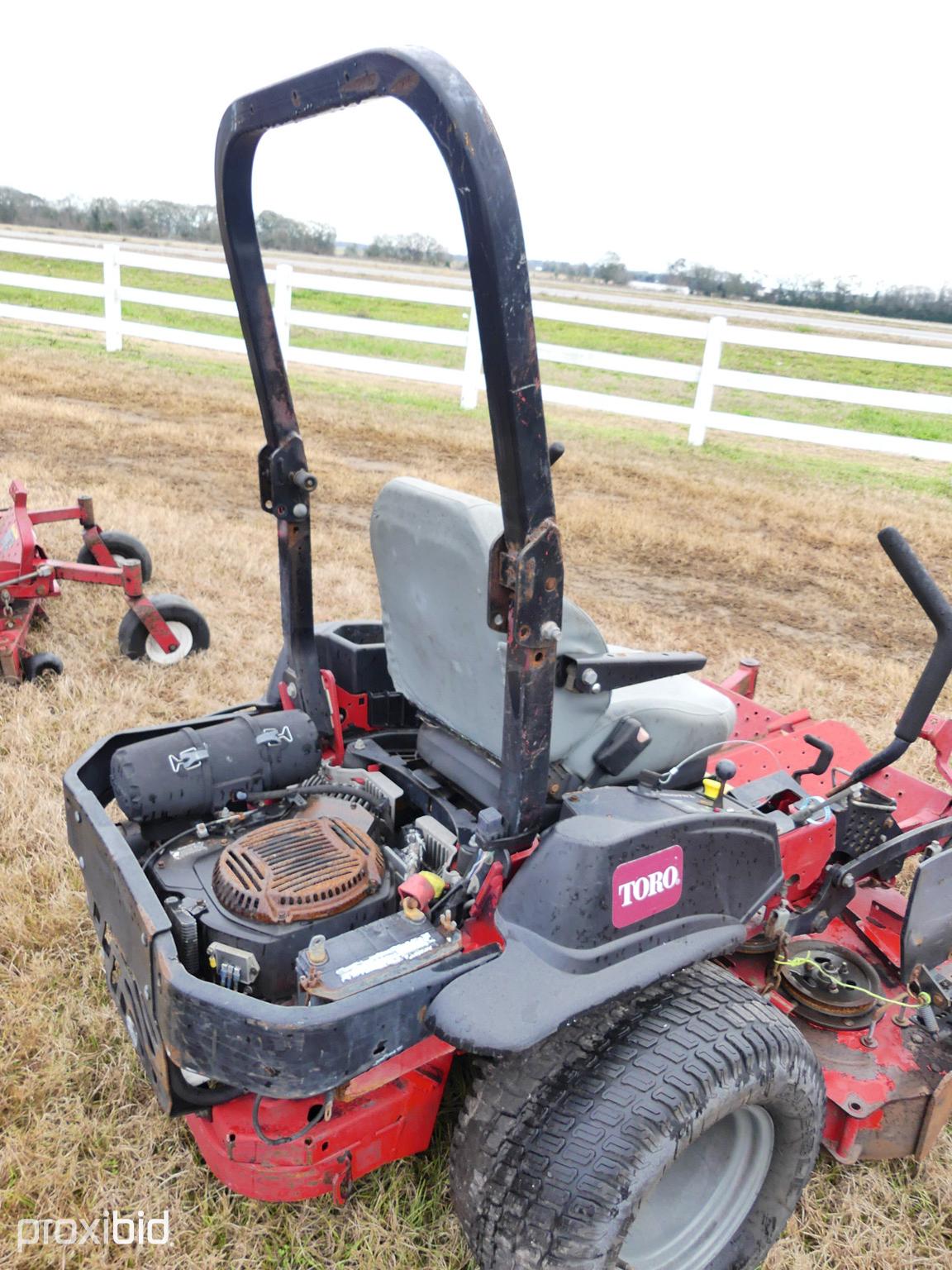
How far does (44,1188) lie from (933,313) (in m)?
39.6

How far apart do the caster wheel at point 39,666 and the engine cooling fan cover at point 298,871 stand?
2449 millimetres

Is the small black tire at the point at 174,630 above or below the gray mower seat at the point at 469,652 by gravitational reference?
below

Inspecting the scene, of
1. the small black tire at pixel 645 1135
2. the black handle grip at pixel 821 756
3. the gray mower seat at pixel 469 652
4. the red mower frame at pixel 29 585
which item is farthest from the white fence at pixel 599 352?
the small black tire at pixel 645 1135

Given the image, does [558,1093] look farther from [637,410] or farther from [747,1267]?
[637,410]

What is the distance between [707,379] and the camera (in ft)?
34.3

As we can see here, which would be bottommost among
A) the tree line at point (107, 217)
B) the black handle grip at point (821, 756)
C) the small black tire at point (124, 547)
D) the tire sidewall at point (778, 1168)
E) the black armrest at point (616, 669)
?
the tire sidewall at point (778, 1168)

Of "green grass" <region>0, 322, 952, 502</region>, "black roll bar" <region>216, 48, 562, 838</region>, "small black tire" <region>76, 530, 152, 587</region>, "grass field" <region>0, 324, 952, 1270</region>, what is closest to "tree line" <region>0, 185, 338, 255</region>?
"green grass" <region>0, 322, 952, 502</region>

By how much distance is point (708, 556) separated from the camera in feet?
22.7

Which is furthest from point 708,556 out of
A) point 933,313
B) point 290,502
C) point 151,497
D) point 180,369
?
point 933,313

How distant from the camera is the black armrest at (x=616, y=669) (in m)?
1.89

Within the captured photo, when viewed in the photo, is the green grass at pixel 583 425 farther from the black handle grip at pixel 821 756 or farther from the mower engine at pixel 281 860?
the mower engine at pixel 281 860

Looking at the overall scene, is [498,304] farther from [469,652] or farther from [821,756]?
[821,756]

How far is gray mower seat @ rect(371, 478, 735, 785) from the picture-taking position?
204 cm

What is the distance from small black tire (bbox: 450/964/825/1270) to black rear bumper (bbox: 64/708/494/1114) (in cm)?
29
